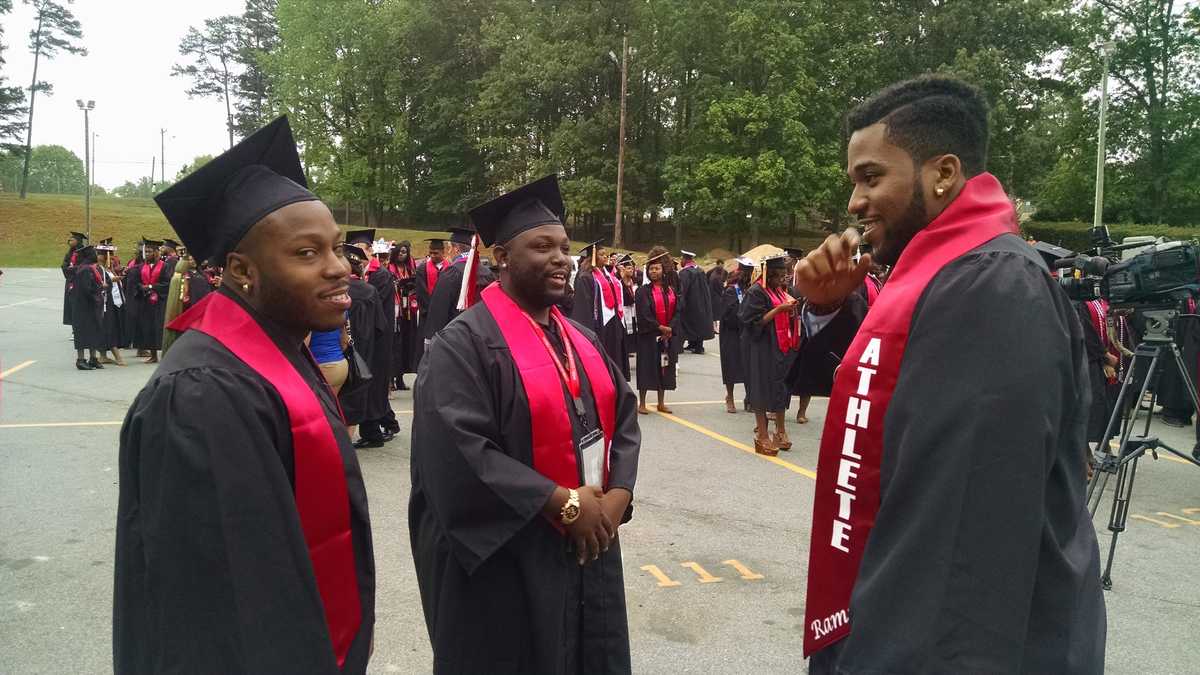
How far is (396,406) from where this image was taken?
1030 centimetres

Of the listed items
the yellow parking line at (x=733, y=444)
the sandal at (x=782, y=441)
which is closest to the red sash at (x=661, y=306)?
the yellow parking line at (x=733, y=444)

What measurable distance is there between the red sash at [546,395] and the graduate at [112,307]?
1302 cm

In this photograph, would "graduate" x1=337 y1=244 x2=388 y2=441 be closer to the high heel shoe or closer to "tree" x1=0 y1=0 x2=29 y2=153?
the high heel shoe

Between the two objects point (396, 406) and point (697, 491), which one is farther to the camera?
point (396, 406)

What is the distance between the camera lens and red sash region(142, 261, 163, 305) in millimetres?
14633

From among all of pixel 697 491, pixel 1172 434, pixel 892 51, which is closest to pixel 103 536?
pixel 697 491

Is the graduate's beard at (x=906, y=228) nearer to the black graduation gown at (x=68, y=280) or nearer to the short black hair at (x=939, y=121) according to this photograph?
the short black hair at (x=939, y=121)

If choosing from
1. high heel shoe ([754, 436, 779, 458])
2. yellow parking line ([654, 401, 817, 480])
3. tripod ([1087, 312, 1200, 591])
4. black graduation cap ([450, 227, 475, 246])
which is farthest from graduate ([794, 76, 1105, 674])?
black graduation cap ([450, 227, 475, 246])

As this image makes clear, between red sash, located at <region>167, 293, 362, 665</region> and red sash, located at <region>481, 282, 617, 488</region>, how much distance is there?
898mm

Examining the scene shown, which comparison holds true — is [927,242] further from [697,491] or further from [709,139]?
[709,139]

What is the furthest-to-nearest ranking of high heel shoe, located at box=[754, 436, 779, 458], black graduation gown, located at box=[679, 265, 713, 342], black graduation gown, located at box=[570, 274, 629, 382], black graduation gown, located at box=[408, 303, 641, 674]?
1. black graduation gown, located at box=[679, 265, 713, 342]
2. black graduation gown, located at box=[570, 274, 629, 382]
3. high heel shoe, located at box=[754, 436, 779, 458]
4. black graduation gown, located at box=[408, 303, 641, 674]

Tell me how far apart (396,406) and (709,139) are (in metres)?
28.0

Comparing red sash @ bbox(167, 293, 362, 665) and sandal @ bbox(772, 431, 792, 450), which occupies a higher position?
red sash @ bbox(167, 293, 362, 665)

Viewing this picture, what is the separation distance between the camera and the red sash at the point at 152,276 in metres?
14.6
